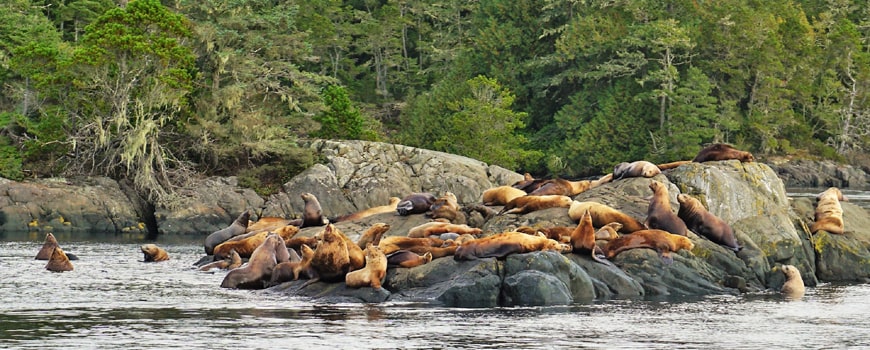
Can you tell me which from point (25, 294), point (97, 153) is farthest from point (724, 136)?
point (25, 294)

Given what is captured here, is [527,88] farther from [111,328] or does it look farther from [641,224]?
[111,328]

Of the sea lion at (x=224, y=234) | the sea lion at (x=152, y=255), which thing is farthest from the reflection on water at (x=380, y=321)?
the sea lion at (x=224, y=234)

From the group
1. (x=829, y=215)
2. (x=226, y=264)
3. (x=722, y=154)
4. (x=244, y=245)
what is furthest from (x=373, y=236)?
(x=829, y=215)

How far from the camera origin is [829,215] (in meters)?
28.7

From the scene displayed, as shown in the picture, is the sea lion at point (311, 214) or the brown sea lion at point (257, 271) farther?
the sea lion at point (311, 214)

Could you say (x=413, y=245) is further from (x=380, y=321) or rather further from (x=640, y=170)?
(x=640, y=170)

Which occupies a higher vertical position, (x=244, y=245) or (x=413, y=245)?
(x=413, y=245)

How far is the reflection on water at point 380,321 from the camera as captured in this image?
1755cm

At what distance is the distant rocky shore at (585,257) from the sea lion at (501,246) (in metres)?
0.21

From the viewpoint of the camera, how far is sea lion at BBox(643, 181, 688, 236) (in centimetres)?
2500

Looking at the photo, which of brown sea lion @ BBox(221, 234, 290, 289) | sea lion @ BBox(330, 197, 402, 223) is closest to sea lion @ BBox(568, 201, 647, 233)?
brown sea lion @ BBox(221, 234, 290, 289)

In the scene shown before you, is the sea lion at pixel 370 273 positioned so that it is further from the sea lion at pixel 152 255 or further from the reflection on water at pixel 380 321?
the sea lion at pixel 152 255

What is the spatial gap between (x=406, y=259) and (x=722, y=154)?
1002 centimetres

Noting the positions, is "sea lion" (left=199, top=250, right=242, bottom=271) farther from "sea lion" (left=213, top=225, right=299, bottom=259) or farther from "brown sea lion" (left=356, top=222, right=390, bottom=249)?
"brown sea lion" (left=356, top=222, right=390, bottom=249)
